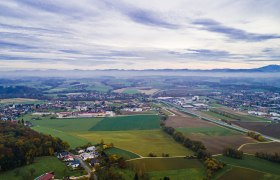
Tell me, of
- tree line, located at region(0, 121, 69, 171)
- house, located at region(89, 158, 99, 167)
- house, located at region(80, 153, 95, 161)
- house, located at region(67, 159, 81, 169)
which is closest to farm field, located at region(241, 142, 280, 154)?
house, located at region(89, 158, 99, 167)

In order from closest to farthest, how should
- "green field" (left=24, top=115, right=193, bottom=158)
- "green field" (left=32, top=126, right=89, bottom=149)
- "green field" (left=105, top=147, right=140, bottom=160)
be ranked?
"green field" (left=105, top=147, right=140, bottom=160), "green field" (left=24, top=115, right=193, bottom=158), "green field" (left=32, top=126, right=89, bottom=149)

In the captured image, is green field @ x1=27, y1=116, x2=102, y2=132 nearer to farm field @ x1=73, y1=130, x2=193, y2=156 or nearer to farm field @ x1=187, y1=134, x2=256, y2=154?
farm field @ x1=73, y1=130, x2=193, y2=156

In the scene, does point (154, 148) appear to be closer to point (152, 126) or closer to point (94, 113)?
point (152, 126)

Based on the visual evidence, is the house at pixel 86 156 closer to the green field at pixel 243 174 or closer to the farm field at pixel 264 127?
the green field at pixel 243 174

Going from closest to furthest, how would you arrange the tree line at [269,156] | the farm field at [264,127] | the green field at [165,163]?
the green field at [165,163] → the tree line at [269,156] → the farm field at [264,127]

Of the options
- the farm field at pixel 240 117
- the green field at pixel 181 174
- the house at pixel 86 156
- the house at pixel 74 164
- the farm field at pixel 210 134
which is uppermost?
the farm field at pixel 240 117

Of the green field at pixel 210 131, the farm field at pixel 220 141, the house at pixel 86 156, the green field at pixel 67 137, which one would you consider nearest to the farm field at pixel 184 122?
the green field at pixel 210 131

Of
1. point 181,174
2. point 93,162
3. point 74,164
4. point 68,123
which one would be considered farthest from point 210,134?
point 68,123
